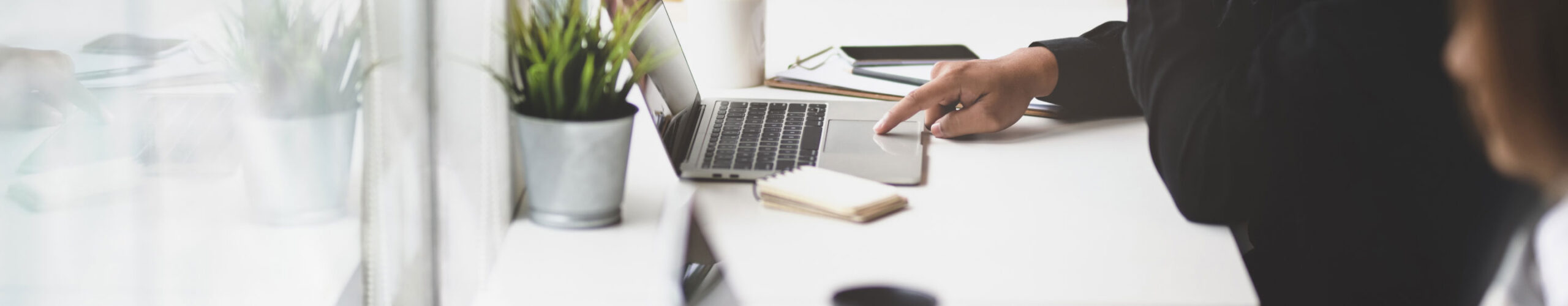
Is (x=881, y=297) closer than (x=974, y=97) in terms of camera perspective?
Yes

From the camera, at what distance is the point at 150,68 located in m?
0.39

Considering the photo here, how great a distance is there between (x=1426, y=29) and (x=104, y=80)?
2.84 feet

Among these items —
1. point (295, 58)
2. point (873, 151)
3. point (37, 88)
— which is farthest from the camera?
point (873, 151)

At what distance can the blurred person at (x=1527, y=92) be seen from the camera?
0.76 m

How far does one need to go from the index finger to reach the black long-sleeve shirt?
0.61 ft

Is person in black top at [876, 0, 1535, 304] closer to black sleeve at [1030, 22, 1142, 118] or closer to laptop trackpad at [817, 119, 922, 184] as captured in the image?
laptop trackpad at [817, 119, 922, 184]

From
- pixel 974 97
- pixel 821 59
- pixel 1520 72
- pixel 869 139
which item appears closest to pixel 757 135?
pixel 869 139

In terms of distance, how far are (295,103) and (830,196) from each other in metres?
0.38

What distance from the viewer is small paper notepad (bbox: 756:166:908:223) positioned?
2.45 feet

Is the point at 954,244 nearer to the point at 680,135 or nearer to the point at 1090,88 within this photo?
the point at 680,135

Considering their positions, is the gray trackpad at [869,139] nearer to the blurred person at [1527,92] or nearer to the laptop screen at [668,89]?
the laptop screen at [668,89]

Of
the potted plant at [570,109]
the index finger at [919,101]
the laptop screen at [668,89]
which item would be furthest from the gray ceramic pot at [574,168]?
the index finger at [919,101]

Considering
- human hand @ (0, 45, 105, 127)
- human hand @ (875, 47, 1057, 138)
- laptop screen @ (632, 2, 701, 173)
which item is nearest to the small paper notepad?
laptop screen @ (632, 2, 701, 173)

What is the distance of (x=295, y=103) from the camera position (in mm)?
554
